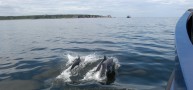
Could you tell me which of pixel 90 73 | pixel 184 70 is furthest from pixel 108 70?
pixel 184 70

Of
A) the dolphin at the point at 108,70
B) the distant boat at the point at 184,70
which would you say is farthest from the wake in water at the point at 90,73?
the distant boat at the point at 184,70

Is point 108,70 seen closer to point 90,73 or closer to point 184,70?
point 90,73

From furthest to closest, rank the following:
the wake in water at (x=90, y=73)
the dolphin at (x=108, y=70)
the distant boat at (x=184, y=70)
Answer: the dolphin at (x=108, y=70) → the wake in water at (x=90, y=73) → the distant boat at (x=184, y=70)

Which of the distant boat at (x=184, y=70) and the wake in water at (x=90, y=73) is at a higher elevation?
the distant boat at (x=184, y=70)

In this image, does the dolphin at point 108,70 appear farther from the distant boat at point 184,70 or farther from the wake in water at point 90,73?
the distant boat at point 184,70

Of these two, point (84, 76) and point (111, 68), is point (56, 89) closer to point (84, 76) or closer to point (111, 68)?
point (84, 76)

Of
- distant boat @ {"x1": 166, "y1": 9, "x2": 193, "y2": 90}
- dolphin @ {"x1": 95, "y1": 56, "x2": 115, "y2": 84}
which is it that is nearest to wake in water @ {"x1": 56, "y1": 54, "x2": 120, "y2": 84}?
dolphin @ {"x1": 95, "y1": 56, "x2": 115, "y2": 84}

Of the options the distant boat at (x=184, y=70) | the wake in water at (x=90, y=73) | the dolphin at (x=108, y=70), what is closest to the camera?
the distant boat at (x=184, y=70)

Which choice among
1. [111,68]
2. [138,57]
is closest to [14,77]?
[111,68]

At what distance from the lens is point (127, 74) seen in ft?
29.6

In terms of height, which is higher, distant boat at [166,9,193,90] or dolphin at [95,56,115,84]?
distant boat at [166,9,193,90]

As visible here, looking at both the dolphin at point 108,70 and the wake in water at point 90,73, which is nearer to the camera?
the wake in water at point 90,73

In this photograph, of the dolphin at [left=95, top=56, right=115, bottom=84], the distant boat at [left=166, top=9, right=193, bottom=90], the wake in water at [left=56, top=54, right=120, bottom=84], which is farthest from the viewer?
the dolphin at [left=95, top=56, right=115, bottom=84]

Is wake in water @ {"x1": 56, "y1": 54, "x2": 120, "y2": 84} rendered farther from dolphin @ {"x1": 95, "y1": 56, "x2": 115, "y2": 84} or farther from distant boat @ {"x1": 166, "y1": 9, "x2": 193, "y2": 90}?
distant boat @ {"x1": 166, "y1": 9, "x2": 193, "y2": 90}
